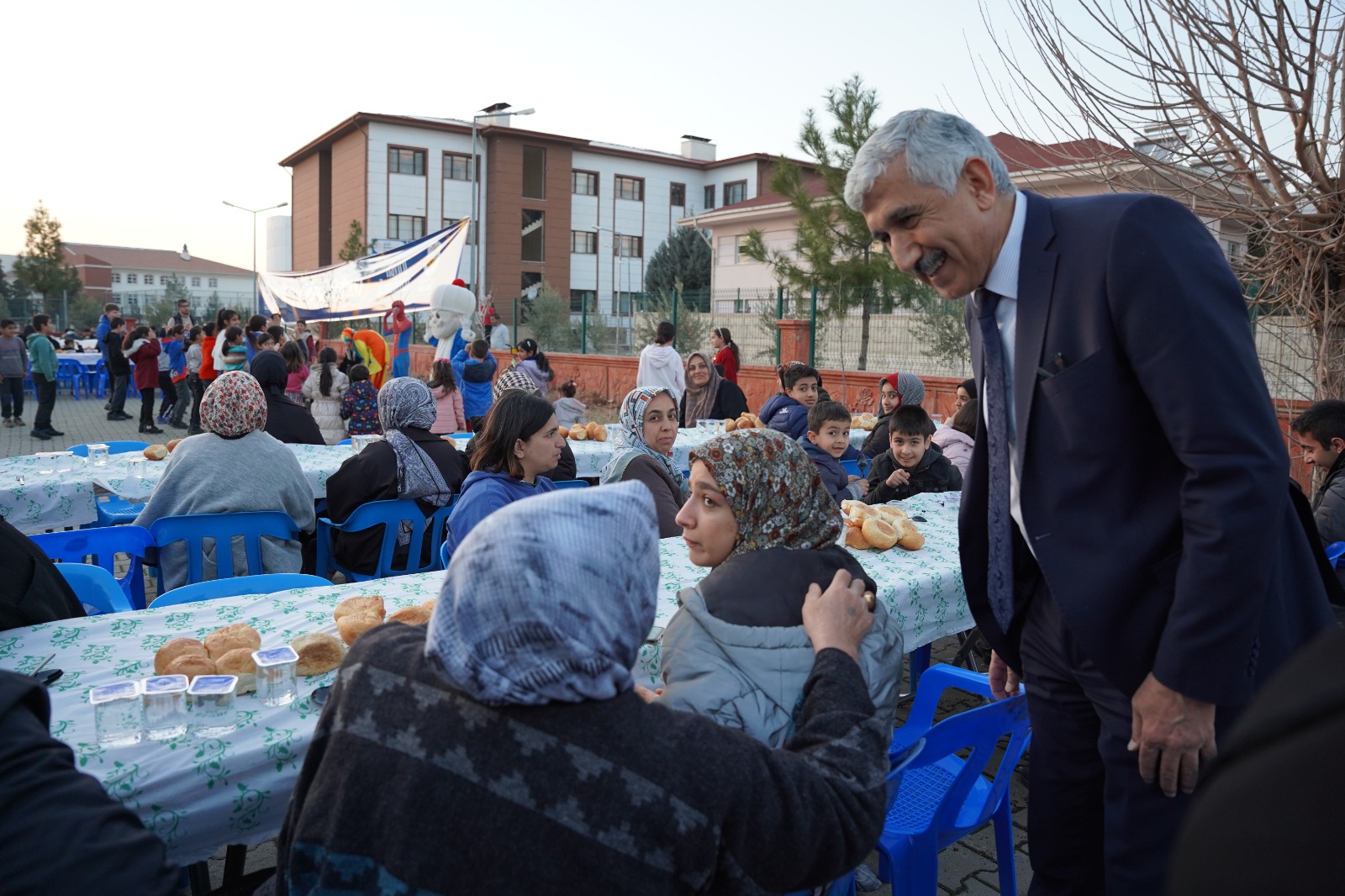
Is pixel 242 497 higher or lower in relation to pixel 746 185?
lower

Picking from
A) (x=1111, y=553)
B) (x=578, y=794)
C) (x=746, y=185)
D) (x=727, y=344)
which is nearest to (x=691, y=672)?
(x=578, y=794)

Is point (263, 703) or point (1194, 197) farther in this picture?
point (1194, 197)

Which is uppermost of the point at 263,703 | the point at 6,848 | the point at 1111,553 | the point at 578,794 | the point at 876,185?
the point at 876,185

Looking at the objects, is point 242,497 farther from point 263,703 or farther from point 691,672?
point 691,672

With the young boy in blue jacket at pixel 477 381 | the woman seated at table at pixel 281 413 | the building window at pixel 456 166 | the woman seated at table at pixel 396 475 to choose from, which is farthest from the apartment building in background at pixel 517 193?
the woman seated at table at pixel 396 475

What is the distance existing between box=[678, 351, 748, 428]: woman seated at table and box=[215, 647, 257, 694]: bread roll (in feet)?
25.4

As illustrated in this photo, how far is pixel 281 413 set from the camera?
24.1 ft

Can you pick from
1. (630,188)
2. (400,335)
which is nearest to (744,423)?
(400,335)

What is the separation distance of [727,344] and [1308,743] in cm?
1142

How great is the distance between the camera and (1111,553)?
1.65 metres

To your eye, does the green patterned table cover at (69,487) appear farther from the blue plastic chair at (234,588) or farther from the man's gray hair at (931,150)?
the man's gray hair at (931,150)

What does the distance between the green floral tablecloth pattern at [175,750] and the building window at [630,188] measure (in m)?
44.3

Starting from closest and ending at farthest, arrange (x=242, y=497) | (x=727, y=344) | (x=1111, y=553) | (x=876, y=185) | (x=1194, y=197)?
(x=1111, y=553) < (x=876, y=185) < (x=242, y=497) < (x=1194, y=197) < (x=727, y=344)

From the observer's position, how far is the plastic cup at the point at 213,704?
6.81ft
